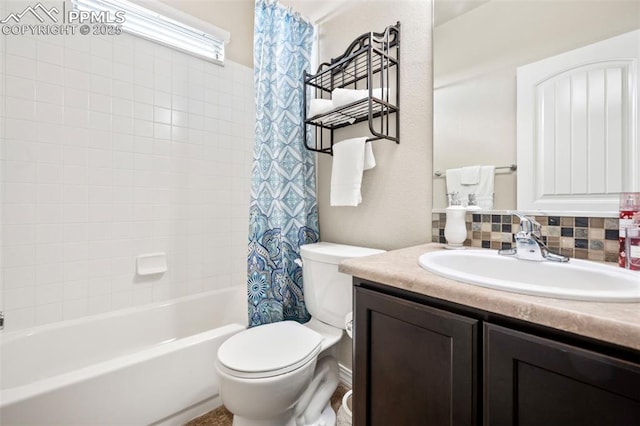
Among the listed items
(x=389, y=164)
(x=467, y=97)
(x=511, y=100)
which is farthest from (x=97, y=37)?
(x=511, y=100)

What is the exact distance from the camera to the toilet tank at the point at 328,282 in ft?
4.41

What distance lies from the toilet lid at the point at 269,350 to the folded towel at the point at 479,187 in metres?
0.89

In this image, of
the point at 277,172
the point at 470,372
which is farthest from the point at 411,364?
the point at 277,172

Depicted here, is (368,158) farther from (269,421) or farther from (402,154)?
(269,421)

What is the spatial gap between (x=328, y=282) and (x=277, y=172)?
0.68m

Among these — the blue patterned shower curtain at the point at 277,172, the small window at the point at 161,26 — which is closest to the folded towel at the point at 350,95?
the blue patterned shower curtain at the point at 277,172

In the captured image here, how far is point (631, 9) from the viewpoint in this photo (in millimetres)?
837

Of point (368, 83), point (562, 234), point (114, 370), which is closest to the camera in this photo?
point (562, 234)

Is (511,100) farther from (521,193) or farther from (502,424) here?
(502,424)

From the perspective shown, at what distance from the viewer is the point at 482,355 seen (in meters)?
0.59

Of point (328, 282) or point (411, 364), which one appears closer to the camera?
point (411, 364)

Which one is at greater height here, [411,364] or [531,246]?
[531,246]

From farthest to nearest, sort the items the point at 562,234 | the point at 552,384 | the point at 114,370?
the point at 114,370 < the point at 562,234 < the point at 552,384

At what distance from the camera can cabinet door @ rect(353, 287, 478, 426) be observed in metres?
0.61
